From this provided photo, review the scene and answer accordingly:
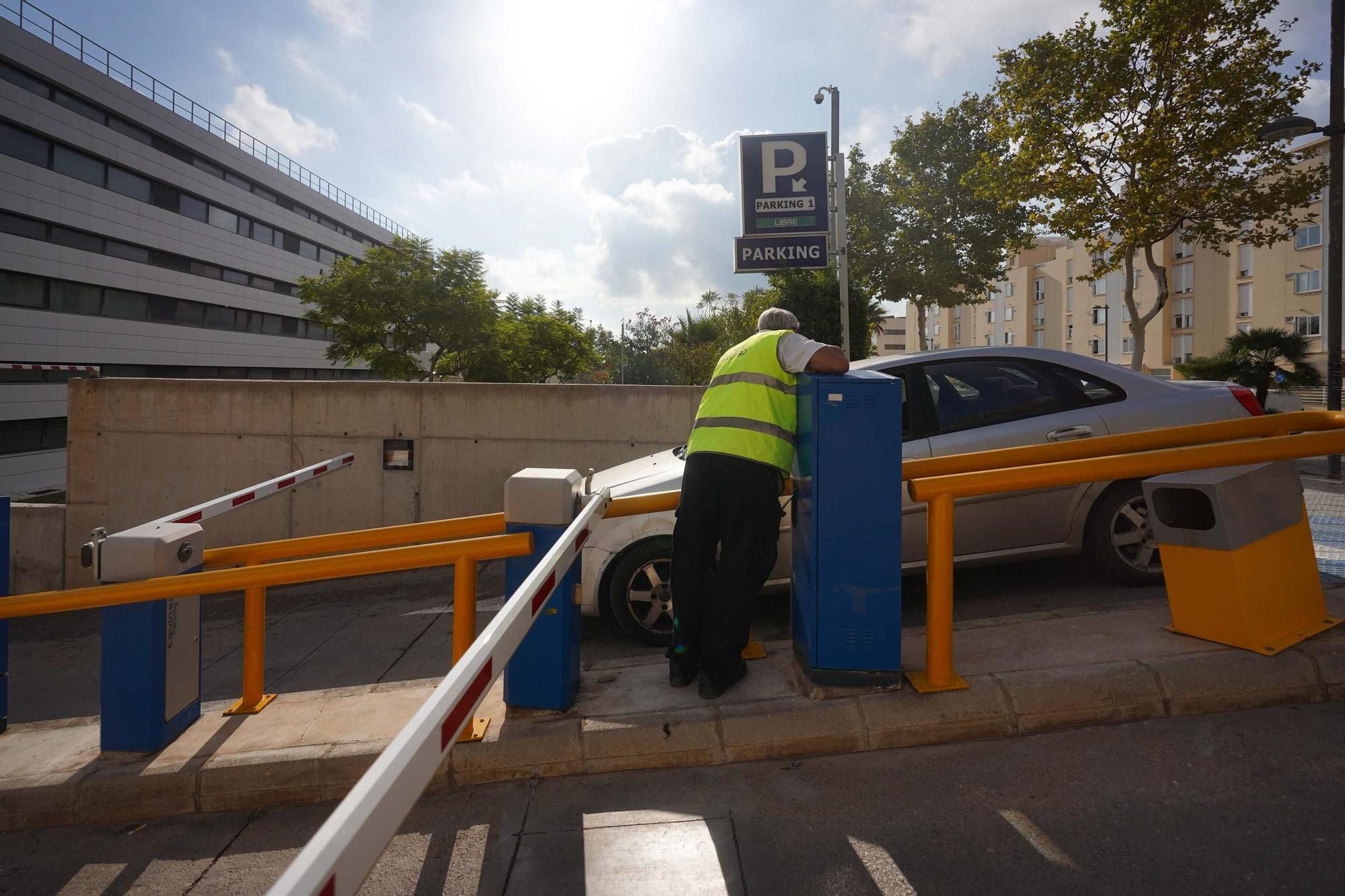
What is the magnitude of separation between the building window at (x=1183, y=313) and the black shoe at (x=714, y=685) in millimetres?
52638

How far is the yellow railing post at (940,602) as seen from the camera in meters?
3.09

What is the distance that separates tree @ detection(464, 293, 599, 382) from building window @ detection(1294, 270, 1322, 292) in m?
36.1

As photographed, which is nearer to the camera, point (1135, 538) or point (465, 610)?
point (465, 610)

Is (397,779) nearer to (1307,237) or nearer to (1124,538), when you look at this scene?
(1124,538)

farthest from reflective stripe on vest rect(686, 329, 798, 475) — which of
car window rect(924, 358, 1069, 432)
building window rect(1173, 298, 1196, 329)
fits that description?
building window rect(1173, 298, 1196, 329)

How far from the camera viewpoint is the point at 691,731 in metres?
3.01

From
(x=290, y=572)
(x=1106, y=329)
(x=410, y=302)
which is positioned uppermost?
(x=1106, y=329)

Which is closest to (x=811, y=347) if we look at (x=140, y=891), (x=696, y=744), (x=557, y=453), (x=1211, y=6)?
(x=696, y=744)

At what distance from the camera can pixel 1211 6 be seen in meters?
13.9

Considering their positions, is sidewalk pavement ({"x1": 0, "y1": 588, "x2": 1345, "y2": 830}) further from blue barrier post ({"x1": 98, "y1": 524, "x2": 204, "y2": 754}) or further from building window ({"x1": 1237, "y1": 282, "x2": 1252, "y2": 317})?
building window ({"x1": 1237, "y1": 282, "x2": 1252, "y2": 317})

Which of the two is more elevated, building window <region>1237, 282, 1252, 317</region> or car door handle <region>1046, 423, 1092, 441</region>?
building window <region>1237, 282, 1252, 317</region>

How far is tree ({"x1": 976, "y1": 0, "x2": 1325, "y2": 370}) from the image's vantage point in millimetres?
14047

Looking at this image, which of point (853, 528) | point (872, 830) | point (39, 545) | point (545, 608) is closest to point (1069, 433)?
point (853, 528)

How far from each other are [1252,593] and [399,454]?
7368mm
